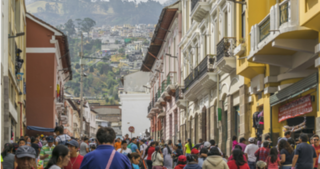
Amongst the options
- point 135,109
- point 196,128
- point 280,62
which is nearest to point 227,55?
point 280,62

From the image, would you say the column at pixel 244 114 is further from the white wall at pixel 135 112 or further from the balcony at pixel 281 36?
the white wall at pixel 135 112

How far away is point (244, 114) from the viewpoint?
781 inches

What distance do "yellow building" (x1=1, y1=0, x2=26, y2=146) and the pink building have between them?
427 inches

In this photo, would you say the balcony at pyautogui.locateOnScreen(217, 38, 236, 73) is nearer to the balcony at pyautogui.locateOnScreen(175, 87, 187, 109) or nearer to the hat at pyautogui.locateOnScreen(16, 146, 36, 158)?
the balcony at pyautogui.locateOnScreen(175, 87, 187, 109)

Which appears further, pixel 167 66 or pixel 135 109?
pixel 135 109

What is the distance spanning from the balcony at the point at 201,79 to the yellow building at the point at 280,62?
5.19m

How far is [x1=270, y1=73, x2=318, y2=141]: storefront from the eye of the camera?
1463 centimetres

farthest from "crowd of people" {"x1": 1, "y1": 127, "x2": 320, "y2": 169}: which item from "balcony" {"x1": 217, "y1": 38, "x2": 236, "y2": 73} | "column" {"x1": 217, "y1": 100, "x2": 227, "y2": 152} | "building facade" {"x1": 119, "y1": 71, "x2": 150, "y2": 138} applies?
"building facade" {"x1": 119, "y1": 71, "x2": 150, "y2": 138}

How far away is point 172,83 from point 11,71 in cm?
1767

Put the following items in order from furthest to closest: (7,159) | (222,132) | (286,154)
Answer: (222,132) → (286,154) → (7,159)

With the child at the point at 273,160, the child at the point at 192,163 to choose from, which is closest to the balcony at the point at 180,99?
the child at the point at 273,160

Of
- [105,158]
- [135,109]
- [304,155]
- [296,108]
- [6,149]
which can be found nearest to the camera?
[105,158]

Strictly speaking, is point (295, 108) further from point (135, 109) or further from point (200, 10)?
point (135, 109)

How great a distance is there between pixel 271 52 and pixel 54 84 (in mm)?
25894
